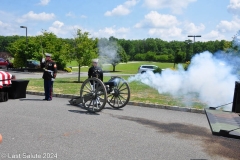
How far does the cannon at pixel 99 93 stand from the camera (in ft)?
28.0

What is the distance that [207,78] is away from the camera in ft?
31.4

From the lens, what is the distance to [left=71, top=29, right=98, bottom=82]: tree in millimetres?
20719

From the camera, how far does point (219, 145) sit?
579 centimetres

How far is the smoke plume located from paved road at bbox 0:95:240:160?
1.28 meters

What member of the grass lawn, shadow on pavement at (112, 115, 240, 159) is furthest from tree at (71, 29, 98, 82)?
shadow on pavement at (112, 115, 240, 159)

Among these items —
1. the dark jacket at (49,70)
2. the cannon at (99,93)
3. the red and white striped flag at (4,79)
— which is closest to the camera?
the cannon at (99,93)

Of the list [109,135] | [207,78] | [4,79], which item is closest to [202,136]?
[109,135]

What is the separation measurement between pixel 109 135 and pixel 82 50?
15.0 metres

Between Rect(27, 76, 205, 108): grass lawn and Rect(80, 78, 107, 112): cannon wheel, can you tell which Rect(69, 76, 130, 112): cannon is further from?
Rect(27, 76, 205, 108): grass lawn

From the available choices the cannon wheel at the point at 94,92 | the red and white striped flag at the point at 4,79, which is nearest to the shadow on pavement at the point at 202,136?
the cannon wheel at the point at 94,92

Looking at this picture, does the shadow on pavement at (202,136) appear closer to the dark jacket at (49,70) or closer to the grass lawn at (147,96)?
the grass lawn at (147,96)

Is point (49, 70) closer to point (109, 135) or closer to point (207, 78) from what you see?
→ point (109, 135)

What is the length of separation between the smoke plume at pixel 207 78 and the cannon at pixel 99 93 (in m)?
1.75

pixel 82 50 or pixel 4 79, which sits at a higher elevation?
pixel 82 50
